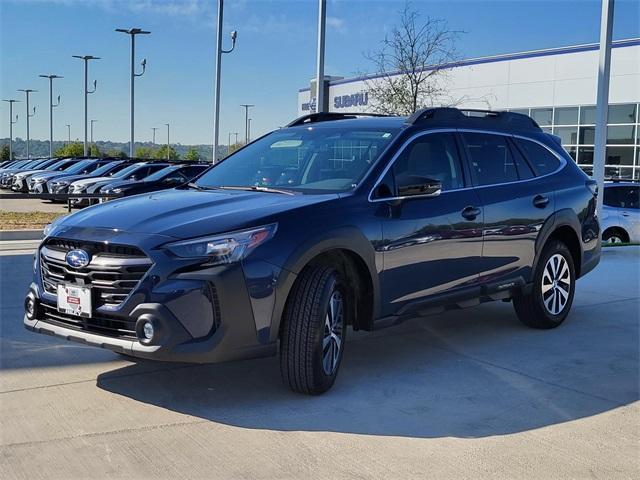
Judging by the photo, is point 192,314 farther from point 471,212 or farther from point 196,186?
point 471,212

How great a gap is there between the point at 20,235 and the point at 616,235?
39.1ft

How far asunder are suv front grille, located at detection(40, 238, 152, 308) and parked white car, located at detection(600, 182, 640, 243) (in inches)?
508

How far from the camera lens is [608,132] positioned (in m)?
31.8

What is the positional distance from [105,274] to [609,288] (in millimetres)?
6882

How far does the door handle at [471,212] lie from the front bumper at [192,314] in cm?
203

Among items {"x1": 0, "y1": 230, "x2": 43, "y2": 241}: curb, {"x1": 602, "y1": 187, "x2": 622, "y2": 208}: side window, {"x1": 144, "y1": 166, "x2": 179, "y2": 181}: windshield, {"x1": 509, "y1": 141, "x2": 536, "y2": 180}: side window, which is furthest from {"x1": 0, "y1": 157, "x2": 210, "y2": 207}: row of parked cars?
{"x1": 509, "y1": 141, "x2": 536, "y2": 180}: side window

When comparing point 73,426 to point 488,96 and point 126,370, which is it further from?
point 488,96

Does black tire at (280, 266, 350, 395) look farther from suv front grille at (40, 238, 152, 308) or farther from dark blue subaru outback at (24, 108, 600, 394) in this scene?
suv front grille at (40, 238, 152, 308)

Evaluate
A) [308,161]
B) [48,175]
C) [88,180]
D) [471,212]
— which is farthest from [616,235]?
[48,175]

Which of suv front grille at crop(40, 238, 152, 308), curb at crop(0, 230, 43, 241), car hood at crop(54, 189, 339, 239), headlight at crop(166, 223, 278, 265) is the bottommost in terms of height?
curb at crop(0, 230, 43, 241)

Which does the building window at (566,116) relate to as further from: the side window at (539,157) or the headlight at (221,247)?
the headlight at (221,247)

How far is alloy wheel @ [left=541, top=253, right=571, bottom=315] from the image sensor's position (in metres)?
6.89

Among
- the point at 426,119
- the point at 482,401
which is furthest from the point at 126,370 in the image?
the point at 426,119

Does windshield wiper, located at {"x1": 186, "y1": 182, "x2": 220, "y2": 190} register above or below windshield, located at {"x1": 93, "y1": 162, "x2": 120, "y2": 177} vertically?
below
